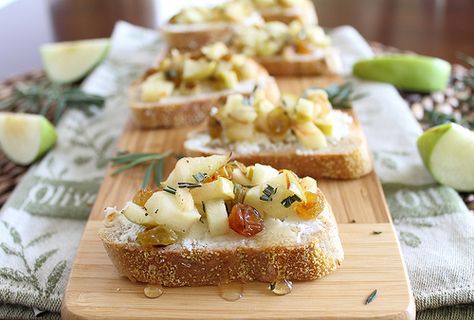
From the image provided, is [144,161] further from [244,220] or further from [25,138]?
[244,220]

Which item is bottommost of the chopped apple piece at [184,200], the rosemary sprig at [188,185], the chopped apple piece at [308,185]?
the chopped apple piece at [308,185]

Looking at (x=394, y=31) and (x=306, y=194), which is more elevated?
(x=306, y=194)

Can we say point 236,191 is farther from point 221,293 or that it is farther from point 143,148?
point 143,148

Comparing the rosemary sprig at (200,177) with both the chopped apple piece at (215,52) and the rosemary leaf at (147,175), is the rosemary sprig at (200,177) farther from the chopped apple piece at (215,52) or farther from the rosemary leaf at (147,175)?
the chopped apple piece at (215,52)

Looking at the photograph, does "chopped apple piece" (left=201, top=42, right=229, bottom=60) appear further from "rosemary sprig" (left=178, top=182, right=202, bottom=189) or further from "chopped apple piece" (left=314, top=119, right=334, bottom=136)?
"rosemary sprig" (left=178, top=182, right=202, bottom=189)

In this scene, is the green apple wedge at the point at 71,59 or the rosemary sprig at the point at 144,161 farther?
the green apple wedge at the point at 71,59

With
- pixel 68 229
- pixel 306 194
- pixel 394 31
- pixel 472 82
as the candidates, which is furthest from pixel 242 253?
pixel 394 31

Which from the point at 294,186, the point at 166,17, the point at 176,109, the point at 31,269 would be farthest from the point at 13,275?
the point at 166,17

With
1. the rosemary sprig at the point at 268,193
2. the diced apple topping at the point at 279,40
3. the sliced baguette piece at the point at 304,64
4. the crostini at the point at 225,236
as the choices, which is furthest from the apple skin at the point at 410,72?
the rosemary sprig at the point at 268,193
